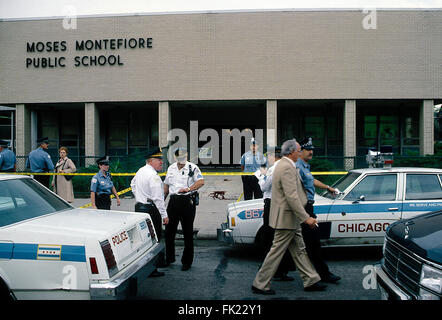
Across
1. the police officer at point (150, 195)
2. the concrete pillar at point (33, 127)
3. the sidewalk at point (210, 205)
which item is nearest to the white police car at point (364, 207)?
the police officer at point (150, 195)

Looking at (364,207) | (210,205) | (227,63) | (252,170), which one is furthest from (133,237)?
(227,63)

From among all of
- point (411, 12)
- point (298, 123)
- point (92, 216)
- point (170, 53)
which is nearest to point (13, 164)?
point (92, 216)

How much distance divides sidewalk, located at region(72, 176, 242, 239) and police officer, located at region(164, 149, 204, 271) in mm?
2094

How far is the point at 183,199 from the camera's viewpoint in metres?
5.52

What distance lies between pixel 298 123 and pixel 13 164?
50.8 feet

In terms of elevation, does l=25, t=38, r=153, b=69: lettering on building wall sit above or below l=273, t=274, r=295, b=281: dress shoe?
above

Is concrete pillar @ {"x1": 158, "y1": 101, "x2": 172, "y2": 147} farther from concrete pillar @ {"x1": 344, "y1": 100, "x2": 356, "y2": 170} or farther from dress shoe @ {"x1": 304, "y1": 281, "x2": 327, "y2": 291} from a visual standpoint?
dress shoe @ {"x1": 304, "y1": 281, "x2": 327, "y2": 291}

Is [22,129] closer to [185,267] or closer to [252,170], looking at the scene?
[252,170]

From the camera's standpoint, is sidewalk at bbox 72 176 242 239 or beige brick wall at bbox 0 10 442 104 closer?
sidewalk at bbox 72 176 242 239

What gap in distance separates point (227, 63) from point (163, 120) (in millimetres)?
4165

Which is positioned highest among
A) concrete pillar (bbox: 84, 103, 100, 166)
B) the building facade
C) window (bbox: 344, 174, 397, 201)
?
the building facade

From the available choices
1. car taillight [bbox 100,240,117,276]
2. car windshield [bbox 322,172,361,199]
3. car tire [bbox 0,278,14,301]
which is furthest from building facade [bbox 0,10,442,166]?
car tire [bbox 0,278,14,301]

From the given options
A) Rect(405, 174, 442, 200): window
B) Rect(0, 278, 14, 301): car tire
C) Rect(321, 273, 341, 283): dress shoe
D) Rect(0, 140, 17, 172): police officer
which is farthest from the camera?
Rect(0, 140, 17, 172): police officer

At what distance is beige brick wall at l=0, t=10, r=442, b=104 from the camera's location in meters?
17.0
